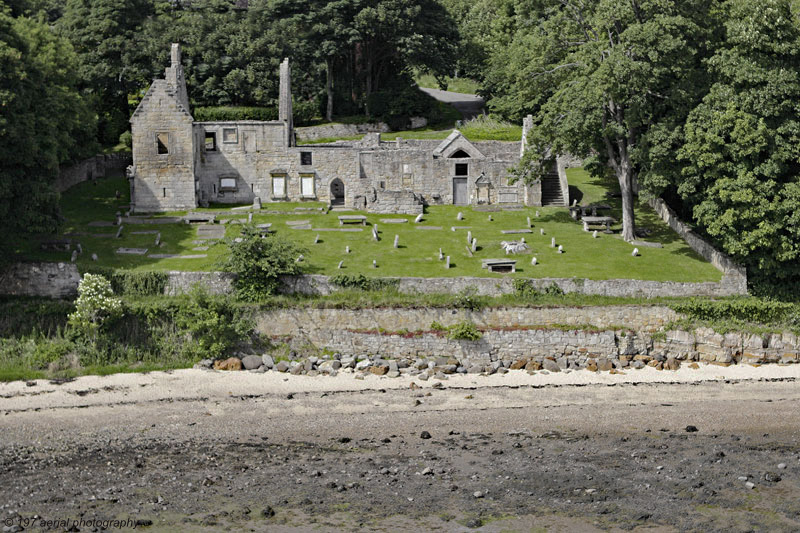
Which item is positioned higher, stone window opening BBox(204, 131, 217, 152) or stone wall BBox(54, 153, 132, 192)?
stone window opening BBox(204, 131, 217, 152)

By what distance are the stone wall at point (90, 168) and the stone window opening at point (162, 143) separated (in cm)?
660

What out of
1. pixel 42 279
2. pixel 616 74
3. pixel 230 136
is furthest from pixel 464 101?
pixel 42 279

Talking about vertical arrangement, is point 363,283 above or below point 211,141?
below

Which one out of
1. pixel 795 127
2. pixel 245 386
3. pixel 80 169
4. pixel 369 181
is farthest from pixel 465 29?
pixel 245 386

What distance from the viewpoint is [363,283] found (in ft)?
149

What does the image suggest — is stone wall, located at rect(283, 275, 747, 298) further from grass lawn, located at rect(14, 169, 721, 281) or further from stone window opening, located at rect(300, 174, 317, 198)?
stone window opening, located at rect(300, 174, 317, 198)

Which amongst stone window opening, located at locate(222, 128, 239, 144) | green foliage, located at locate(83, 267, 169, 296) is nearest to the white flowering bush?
green foliage, located at locate(83, 267, 169, 296)

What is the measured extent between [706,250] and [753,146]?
610cm

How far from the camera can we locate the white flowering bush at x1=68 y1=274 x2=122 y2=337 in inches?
1660

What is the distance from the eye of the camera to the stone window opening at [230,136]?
2420 inches

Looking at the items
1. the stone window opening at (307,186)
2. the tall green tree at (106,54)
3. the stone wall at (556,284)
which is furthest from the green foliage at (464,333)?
the tall green tree at (106,54)

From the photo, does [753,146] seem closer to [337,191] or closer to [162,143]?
[337,191]

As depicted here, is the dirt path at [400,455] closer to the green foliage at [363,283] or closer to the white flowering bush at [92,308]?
the white flowering bush at [92,308]

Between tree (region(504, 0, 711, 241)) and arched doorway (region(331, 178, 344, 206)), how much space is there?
12895 millimetres
